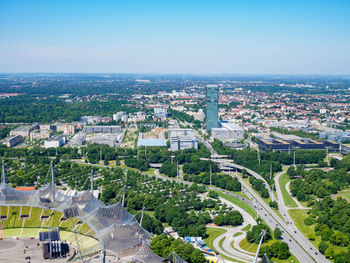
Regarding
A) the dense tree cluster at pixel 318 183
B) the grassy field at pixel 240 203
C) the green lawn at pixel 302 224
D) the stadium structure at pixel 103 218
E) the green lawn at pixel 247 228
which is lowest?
the green lawn at pixel 302 224

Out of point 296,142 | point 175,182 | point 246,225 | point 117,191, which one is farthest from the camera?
point 296,142

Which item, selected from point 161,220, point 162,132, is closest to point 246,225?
point 161,220

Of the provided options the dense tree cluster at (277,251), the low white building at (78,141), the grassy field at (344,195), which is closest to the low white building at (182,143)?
the low white building at (78,141)

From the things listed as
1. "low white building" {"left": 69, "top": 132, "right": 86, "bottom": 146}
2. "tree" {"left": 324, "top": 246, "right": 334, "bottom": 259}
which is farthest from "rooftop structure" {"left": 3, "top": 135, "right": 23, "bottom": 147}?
"tree" {"left": 324, "top": 246, "right": 334, "bottom": 259}

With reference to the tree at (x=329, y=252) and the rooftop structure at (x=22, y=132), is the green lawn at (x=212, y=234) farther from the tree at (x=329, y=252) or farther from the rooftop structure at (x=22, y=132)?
the rooftop structure at (x=22, y=132)

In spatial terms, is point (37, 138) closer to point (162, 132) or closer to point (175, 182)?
point (162, 132)

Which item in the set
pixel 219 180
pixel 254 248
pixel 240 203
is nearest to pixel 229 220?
pixel 254 248

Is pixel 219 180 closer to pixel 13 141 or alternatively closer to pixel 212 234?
pixel 212 234
